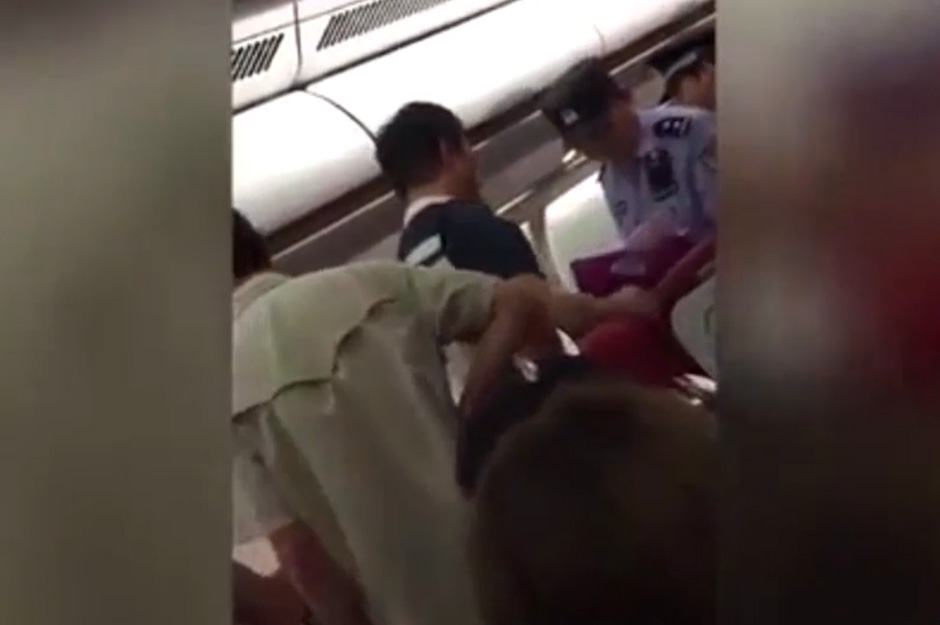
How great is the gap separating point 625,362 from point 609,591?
0.11 metres

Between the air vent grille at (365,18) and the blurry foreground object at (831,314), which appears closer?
the blurry foreground object at (831,314)

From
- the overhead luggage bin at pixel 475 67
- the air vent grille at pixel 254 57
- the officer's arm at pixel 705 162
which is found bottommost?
the officer's arm at pixel 705 162

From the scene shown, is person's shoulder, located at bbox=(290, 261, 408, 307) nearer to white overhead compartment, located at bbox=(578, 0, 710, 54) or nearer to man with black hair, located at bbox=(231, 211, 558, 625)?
man with black hair, located at bbox=(231, 211, 558, 625)

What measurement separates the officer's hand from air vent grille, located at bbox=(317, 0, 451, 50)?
0.18 meters

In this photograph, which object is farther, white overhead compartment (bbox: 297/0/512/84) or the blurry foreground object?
white overhead compartment (bbox: 297/0/512/84)

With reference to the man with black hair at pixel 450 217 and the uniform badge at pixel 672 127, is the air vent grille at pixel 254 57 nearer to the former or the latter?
the man with black hair at pixel 450 217

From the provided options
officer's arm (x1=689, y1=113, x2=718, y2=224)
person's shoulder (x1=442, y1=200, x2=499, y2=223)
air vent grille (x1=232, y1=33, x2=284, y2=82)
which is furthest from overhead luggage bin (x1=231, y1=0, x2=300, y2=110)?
officer's arm (x1=689, y1=113, x2=718, y2=224)

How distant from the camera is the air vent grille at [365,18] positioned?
84 centimetres

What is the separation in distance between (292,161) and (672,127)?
0.19m

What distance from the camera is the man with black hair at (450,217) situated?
0.82 metres

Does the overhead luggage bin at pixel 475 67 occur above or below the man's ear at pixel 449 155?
above

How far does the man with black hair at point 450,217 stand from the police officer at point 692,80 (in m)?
0.10

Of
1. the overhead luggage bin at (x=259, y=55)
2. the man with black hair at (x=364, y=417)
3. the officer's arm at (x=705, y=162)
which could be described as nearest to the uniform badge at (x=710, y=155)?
the officer's arm at (x=705, y=162)

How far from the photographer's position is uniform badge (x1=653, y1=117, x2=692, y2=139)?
807mm
